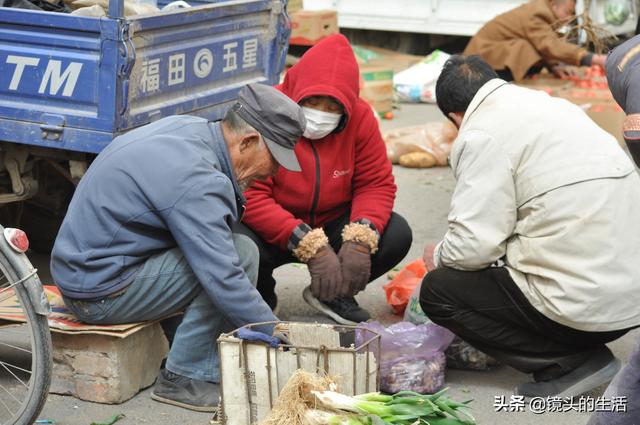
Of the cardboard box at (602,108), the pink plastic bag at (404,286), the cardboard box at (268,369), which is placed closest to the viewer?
the cardboard box at (268,369)

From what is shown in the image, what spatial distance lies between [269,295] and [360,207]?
619 millimetres

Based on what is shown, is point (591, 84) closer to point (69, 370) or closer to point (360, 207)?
point (360, 207)

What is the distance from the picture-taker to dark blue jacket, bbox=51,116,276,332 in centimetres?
349

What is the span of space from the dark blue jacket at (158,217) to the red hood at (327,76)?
2.44 feet

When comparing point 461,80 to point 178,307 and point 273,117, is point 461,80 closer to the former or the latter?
point 273,117

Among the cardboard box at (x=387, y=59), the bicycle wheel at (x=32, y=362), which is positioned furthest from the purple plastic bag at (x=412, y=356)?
the cardboard box at (x=387, y=59)

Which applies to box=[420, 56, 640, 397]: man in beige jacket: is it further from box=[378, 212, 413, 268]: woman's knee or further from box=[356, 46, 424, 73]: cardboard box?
box=[356, 46, 424, 73]: cardboard box

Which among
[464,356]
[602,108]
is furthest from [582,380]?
[602,108]

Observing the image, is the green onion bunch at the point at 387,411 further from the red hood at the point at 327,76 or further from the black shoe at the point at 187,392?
the red hood at the point at 327,76

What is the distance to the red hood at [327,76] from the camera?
4316 mm

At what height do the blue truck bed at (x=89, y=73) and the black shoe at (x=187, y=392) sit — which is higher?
the blue truck bed at (x=89, y=73)

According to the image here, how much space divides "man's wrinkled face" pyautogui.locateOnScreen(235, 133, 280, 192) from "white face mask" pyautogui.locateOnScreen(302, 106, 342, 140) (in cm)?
71

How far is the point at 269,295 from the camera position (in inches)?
188

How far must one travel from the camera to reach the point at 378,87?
9055 millimetres
